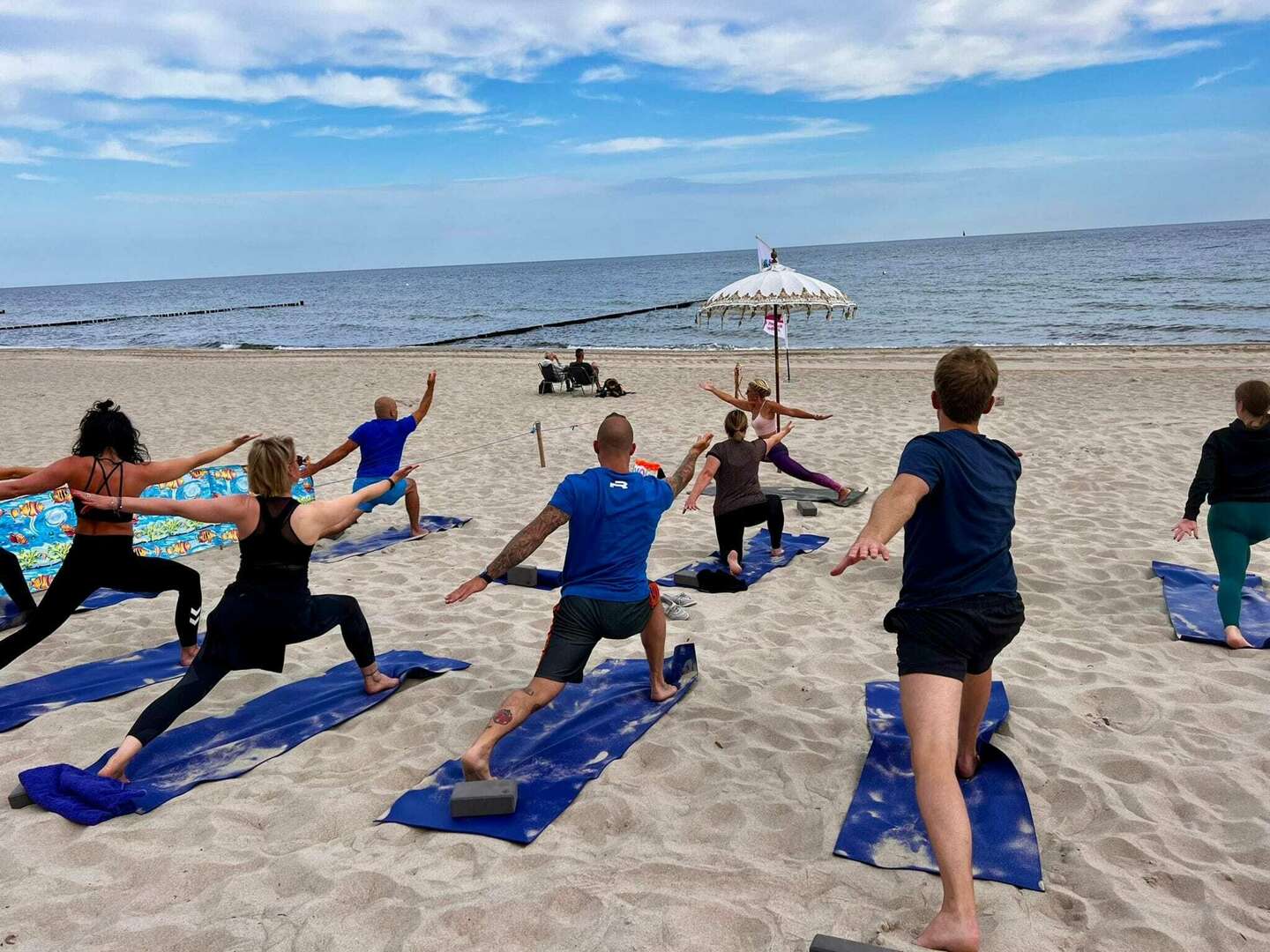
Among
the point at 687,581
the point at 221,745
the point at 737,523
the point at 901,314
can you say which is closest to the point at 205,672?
the point at 221,745

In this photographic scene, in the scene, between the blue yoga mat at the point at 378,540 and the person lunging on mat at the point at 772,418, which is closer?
the blue yoga mat at the point at 378,540

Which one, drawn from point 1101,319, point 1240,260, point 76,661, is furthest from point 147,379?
point 1240,260

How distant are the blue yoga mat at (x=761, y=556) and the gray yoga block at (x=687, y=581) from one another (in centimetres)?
8

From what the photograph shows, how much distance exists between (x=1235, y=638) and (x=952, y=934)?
12.4ft

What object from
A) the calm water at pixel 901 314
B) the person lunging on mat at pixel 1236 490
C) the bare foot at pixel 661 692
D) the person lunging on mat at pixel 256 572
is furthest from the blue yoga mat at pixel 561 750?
the calm water at pixel 901 314

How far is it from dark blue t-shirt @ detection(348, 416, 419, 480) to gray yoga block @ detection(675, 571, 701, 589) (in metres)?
2.89

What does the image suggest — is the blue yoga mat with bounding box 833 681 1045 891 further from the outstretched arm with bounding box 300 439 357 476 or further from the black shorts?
the outstretched arm with bounding box 300 439 357 476

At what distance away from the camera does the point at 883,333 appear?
124ft

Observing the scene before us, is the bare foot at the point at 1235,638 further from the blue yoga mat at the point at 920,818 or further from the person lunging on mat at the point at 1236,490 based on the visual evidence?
the blue yoga mat at the point at 920,818

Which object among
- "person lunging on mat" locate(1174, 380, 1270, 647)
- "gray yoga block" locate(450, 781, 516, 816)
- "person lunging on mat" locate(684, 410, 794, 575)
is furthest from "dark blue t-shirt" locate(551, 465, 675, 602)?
"person lunging on mat" locate(1174, 380, 1270, 647)

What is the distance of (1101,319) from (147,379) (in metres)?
34.5

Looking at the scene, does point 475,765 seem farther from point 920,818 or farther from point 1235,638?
point 1235,638

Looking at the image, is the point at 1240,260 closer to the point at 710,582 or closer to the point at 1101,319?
the point at 1101,319

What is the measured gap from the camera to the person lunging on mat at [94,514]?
5.11 meters
